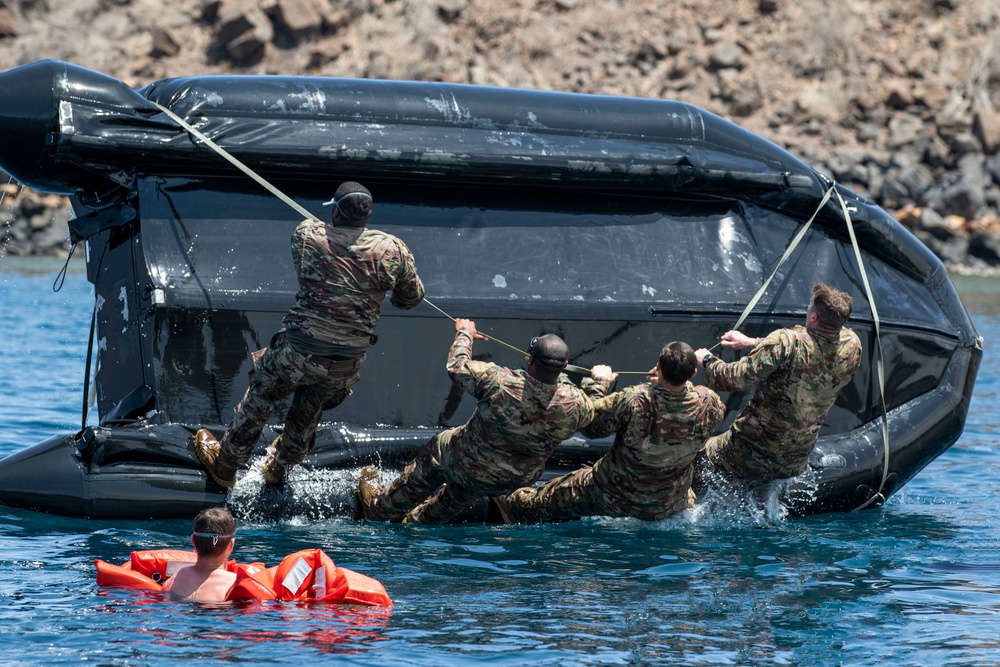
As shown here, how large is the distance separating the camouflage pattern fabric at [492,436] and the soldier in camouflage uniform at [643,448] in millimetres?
286

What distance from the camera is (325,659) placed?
6059 mm

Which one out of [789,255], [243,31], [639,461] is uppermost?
[243,31]

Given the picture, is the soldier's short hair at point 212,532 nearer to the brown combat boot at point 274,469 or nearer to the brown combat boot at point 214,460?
the brown combat boot at point 214,460

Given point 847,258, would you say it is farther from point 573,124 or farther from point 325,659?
point 325,659

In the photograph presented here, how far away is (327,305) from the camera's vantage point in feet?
25.9

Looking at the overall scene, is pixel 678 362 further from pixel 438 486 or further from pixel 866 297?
pixel 866 297

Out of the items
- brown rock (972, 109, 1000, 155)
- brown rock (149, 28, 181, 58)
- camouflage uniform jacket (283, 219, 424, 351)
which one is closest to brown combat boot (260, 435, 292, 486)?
camouflage uniform jacket (283, 219, 424, 351)

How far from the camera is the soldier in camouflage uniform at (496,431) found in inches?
315

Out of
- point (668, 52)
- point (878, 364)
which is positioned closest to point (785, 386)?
point (878, 364)

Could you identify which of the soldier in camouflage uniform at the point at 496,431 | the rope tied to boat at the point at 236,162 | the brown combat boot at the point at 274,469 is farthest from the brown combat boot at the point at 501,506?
the brown combat boot at the point at 274,469

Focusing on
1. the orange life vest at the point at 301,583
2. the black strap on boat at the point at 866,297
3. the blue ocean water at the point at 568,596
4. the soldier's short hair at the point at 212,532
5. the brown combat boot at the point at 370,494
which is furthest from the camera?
the black strap on boat at the point at 866,297

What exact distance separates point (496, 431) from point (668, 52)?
26512 mm

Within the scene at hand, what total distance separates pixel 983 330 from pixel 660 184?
42.4 feet

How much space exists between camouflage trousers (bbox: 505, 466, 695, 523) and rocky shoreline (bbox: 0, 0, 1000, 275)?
23.3 meters
